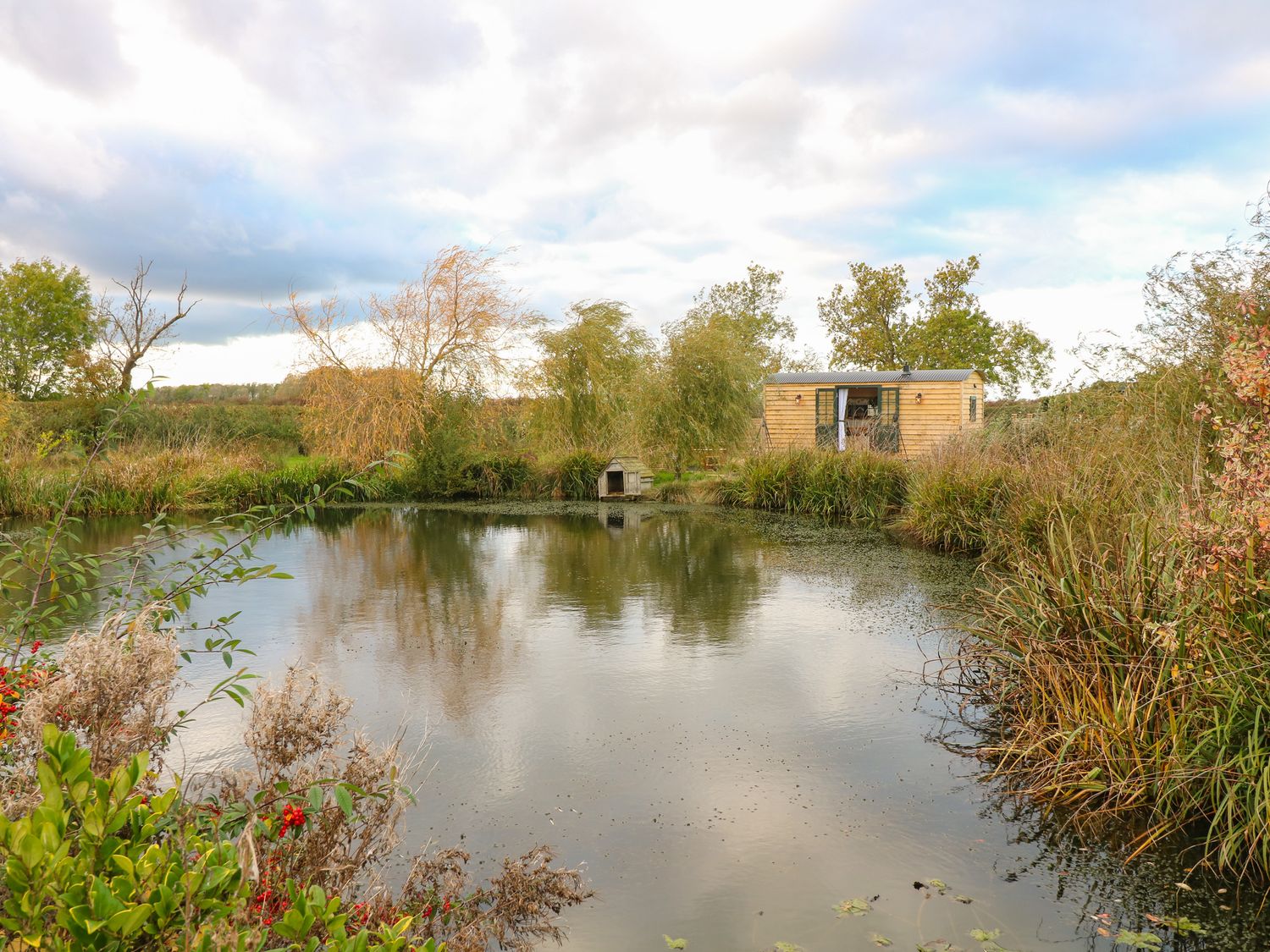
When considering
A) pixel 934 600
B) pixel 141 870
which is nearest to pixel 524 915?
pixel 141 870

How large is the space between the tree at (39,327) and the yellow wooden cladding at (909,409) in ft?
81.4

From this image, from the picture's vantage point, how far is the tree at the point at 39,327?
102ft

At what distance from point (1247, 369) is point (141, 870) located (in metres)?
3.26

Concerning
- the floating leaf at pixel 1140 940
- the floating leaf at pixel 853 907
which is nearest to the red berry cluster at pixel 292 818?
the floating leaf at pixel 853 907

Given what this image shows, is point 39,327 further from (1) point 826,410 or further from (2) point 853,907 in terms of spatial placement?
(2) point 853,907

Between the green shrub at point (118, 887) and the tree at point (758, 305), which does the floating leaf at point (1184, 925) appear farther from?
the tree at point (758, 305)

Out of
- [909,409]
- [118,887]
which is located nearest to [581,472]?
[909,409]

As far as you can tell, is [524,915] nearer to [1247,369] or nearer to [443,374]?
[1247,369]

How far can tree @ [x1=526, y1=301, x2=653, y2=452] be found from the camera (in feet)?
62.7

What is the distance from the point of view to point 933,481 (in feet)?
34.9

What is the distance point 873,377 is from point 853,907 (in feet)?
73.6

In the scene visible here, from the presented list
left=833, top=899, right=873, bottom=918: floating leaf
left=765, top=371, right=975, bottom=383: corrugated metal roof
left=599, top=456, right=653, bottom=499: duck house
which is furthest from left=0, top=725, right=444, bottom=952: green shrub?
left=765, top=371, right=975, bottom=383: corrugated metal roof

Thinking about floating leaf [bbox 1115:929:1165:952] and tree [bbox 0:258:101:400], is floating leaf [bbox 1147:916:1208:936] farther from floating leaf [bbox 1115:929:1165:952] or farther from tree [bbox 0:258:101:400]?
tree [bbox 0:258:101:400]

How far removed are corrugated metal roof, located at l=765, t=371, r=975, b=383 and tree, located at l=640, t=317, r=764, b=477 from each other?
5.80m
